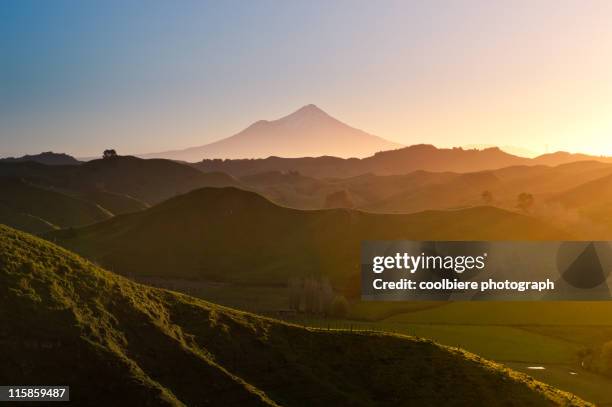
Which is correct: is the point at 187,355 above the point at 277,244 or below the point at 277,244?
below

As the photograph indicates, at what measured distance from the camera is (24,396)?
34.3m

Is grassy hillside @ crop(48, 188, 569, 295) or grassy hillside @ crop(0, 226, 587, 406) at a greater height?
grassy hillside @ crop(48, 188, 569, 295)

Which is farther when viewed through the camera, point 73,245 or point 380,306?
point 73,245

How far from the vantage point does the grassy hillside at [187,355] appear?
36875 mm

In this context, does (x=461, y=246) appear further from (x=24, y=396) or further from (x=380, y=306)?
(x=24, y=396)

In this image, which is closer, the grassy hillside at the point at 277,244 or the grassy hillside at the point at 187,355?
the grassy hillside at the point at 187,355

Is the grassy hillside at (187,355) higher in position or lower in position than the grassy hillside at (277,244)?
lower

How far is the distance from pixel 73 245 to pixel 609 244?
139 metres

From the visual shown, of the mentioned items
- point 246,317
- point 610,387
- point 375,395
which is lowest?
point 610,387

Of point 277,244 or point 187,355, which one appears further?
point 277,244

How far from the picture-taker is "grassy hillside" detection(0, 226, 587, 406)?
121ft

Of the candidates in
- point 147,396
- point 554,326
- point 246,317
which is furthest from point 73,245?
point 147,396

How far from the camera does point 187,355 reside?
134ft

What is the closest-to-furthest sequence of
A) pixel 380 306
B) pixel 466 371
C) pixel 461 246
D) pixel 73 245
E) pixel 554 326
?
pixel 466 371
pixel 554 326
pixel 380 306
pixel 461 246
pixel 73 245
